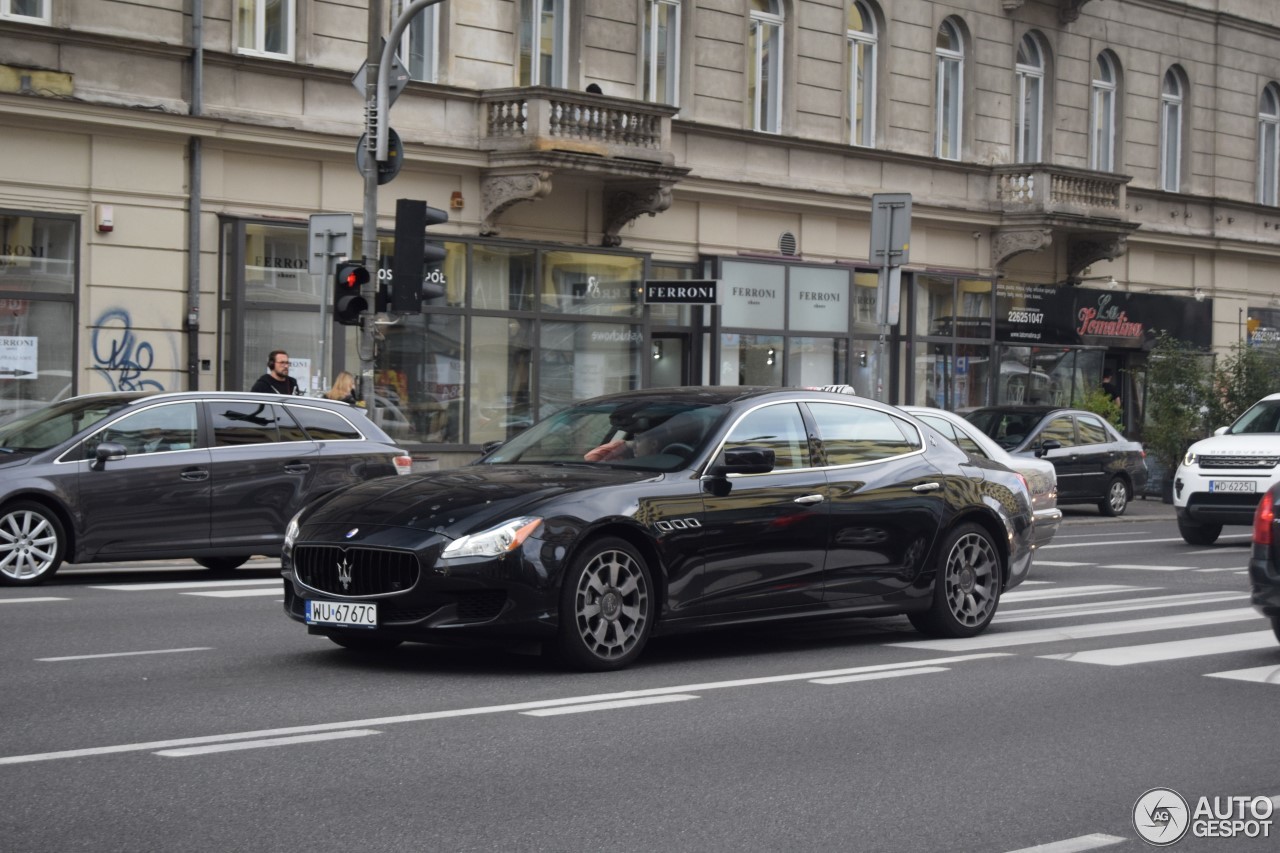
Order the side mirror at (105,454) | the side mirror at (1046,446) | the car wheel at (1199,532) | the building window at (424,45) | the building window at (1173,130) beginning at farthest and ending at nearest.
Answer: the building window at (1173,130)
the building window at (424,45)
the side mirror at (1046,446)
the car wheel at (1199,532)
the side mirror at (105,454)

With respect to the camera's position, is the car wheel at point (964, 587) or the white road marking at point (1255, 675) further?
the car wheel at point (964, 587)

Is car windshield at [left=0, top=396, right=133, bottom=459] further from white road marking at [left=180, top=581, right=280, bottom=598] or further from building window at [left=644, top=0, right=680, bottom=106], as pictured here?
building window at [left=644, top=0, right=680, bottom=106]

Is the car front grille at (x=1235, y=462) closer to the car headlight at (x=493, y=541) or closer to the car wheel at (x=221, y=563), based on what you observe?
the car wheel at (x=221, y=563)

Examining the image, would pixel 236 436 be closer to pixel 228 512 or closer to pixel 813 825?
pixel 228 512

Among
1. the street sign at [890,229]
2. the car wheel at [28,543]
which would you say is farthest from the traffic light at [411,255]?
the street sign at [890,229]

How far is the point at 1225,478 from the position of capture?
19922mm

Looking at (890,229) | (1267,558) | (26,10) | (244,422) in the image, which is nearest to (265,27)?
(26,10)

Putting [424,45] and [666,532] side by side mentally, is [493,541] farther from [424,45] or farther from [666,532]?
[424,45]

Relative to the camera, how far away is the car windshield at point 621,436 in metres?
9.84

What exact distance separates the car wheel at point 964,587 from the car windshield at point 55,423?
706 cm

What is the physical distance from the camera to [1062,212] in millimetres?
33094

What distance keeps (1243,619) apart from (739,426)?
15.0 feet

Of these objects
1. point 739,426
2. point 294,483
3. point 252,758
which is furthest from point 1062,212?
point 252,758

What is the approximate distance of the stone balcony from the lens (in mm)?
24781
